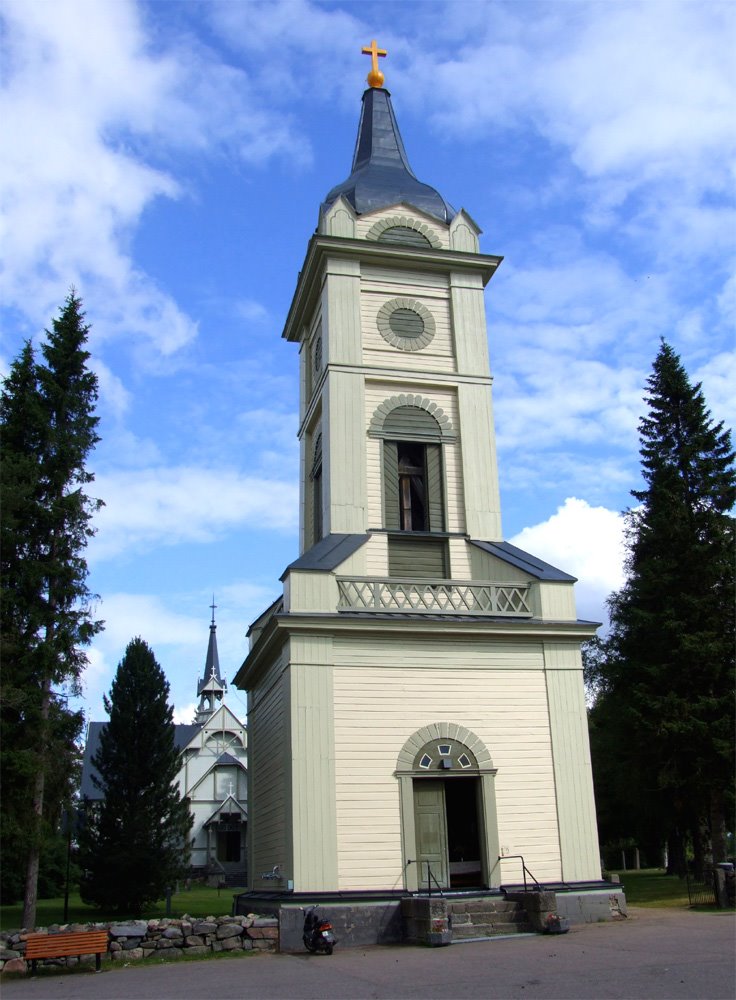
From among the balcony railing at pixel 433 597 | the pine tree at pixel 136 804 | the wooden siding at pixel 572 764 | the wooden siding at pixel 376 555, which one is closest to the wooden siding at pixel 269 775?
the balcony railing at pixel 433 597

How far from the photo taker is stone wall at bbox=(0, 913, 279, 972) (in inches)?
565

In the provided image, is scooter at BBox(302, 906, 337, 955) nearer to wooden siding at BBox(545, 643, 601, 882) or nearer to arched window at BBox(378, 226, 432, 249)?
wooden siding at BBox(545, 643, 601, 882)

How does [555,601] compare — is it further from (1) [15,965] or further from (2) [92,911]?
(2) [92,911]

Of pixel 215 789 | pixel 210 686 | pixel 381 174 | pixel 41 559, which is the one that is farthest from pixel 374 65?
pixel 210 686

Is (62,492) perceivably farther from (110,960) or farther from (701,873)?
(701,873)

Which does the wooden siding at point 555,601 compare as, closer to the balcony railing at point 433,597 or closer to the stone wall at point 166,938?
the balcony railing at point 433,597

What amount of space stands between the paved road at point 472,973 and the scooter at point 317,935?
221 millimetres

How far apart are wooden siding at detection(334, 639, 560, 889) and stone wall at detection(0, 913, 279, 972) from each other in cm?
173

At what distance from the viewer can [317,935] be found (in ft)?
49.0

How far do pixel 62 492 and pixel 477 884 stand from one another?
15796 millimetres

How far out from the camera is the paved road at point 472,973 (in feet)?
34.6

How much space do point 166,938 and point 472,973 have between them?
5.75 meters

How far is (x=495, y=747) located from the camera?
58.6 ft

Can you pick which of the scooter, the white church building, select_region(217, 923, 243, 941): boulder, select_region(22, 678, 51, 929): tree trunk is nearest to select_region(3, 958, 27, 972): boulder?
select_region(217, 923, 243, 941): boulder
